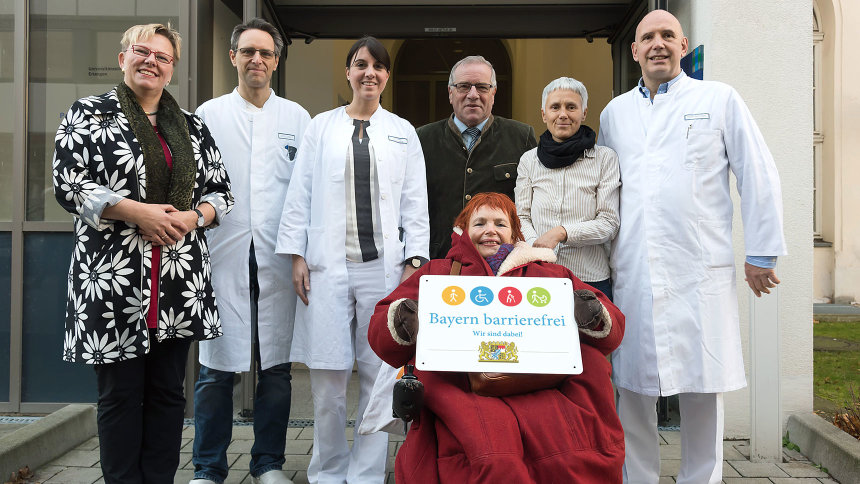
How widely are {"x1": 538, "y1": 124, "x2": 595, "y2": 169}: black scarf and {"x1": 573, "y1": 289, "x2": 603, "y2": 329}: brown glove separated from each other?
3.26 ft

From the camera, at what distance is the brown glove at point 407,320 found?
276 centimetres

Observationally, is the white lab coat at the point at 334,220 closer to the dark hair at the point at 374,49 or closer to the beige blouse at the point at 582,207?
the dark hair at the point at 374,49

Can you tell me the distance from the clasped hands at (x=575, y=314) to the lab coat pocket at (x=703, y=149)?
3.42 ft

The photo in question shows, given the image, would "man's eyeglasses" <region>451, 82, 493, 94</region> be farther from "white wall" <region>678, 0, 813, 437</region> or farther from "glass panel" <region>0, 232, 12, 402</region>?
"glass panel" <region>0, 232, 12, 402</region>

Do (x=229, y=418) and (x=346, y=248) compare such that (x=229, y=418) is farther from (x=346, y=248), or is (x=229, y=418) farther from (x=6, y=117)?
(x=6, y=117)

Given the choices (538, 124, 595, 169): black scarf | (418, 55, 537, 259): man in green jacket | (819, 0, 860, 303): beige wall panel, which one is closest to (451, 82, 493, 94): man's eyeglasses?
(418, 55, 537, 259): man in green jacket

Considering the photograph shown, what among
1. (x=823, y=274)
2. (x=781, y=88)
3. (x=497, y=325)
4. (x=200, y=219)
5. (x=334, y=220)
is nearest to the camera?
(x=497, y=325)

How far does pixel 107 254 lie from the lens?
9.68ft

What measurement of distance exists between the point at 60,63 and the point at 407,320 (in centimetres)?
391

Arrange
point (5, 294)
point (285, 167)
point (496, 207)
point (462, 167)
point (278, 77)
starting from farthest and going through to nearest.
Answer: point (278, 77) < point (5, 294) < point (462, 167) < point (285, 167) < point (496, 207)

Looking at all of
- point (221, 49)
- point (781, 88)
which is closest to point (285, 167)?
point (221, 49)

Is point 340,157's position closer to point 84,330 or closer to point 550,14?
point 84,330

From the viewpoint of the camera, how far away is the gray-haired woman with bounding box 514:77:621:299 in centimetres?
353

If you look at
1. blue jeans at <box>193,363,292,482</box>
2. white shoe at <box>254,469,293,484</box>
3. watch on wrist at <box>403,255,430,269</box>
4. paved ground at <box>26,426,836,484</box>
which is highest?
watch on wrist at <box>403,255,430,269</box>
